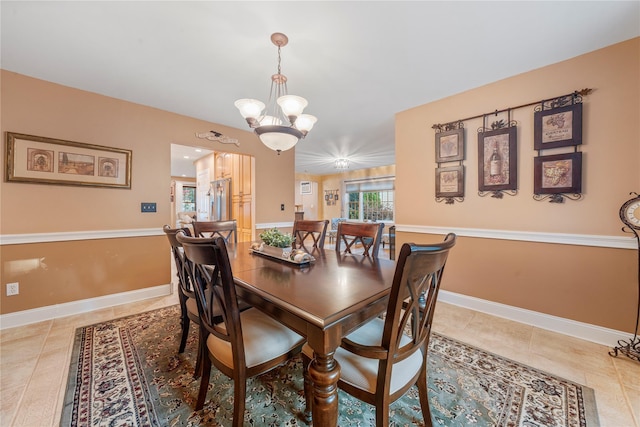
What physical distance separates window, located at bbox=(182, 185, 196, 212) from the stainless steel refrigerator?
3375 millimetres

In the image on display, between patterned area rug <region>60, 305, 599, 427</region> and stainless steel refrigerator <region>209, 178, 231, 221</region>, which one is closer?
patterned area rug <region>60, 305, 599, 427</region>

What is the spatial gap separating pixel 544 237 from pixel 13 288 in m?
5.01

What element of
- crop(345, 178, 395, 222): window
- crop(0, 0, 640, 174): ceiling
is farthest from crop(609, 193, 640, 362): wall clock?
crop(345, 178, 395, 222): window

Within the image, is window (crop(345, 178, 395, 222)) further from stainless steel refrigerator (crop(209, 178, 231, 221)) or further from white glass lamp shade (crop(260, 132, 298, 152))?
white glass lamp shade (crop(260, 132, 298, 152))

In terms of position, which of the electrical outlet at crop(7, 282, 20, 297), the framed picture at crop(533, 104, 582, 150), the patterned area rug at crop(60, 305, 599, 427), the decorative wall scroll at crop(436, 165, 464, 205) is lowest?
the patterned area rug at crop(60, 305, 599, 427)

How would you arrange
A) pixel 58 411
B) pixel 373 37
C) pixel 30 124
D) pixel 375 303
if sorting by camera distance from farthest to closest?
pixel 30 124, pixel 373 37, pixel 58 411, pixel 375 303

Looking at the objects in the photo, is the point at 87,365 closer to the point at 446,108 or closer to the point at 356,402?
the point at 356,402

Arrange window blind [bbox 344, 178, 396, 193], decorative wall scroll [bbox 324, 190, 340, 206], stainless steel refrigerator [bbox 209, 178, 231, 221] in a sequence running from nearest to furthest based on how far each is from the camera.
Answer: stainless steel refrigerator [bbox 209, 178, 231, 221] < window blind [bbox 344, 178, 396, 193] < decorative wall scroll [bbox 324, 190, 340, 206]

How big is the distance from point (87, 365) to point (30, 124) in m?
2.36

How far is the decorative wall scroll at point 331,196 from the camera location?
888 centimetres

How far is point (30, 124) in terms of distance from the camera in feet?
7.73

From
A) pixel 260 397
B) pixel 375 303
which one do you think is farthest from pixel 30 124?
pixel 375 303

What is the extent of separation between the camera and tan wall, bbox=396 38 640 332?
1909 millimetres

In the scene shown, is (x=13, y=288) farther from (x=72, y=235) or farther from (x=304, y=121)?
(x=304, y=121)
